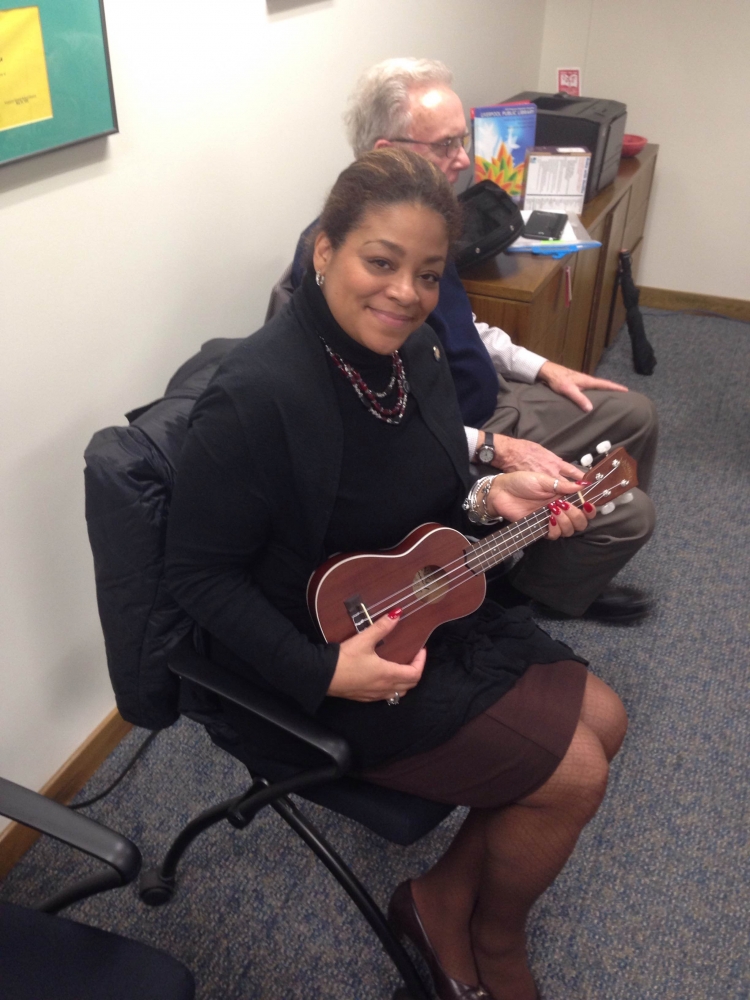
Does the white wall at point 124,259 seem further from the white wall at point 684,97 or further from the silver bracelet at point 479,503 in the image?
the white wall at point 684,97

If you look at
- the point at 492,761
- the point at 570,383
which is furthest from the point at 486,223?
the point at 492,761

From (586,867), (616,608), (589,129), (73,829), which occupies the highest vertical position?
(589,129)

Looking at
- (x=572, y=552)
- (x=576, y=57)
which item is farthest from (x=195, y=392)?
(x=576, y=57)

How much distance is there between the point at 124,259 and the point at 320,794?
3.17ft

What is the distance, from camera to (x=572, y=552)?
175 cm

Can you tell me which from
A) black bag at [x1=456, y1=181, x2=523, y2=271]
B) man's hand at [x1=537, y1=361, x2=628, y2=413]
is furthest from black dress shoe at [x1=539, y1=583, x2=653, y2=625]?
black bag at [x1=456, y1=181, x2=523, y2=271]

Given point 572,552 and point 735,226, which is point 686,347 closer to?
point 735,226

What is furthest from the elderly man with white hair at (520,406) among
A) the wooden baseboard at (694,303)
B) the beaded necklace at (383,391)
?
the wooden baseboard at (694,303)

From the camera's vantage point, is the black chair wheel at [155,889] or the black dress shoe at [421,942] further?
the black chair wheel at [155,889]

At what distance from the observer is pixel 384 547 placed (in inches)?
47.3

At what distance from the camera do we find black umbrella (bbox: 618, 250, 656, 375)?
305 cm

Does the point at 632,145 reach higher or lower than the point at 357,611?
higher

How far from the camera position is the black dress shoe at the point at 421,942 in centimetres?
125

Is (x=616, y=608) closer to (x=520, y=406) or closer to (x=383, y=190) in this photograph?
(x=520, y=406)
